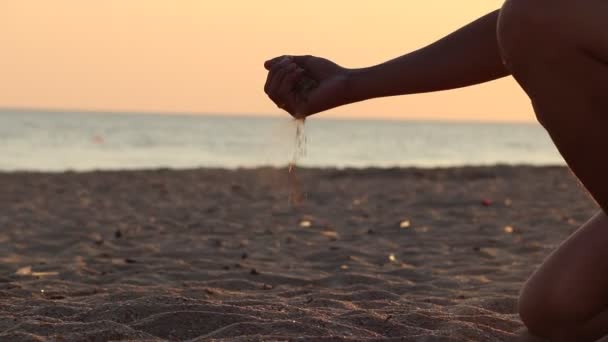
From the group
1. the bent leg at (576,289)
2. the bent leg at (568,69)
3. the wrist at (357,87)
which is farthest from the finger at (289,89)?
the bent leg at (576,289)

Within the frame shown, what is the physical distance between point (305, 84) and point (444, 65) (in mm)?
373

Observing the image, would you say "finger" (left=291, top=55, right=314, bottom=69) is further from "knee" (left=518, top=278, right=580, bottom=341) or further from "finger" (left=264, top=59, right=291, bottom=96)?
"knee" (left=518, top=278, right=580, bottom=341)

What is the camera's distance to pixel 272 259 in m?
4.36

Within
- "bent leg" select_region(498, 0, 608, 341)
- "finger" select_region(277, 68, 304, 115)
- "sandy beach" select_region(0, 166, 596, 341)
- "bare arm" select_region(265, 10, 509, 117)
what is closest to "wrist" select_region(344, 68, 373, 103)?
"bare arm" select_region(265, 10, 509, 117)

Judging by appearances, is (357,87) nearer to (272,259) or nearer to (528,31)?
(528,31)

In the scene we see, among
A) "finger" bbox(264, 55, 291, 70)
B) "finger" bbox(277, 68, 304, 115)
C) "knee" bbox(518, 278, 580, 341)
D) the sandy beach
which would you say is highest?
"finger" bbox(264, 55, 291, 70)

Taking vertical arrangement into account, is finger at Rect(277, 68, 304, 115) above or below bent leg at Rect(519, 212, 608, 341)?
above

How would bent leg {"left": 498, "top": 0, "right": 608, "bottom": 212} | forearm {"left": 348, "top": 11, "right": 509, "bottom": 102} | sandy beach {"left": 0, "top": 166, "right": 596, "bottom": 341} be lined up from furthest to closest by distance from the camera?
sandy beach {"left": 0, "top": 166, "right": 596, "bottom": 341}
forearm {"left": 348, "top": 11, "right": 509, "bottom": 102}
bent leg {"left": 498, "top": 0, "right": 608, "bottom": 212}

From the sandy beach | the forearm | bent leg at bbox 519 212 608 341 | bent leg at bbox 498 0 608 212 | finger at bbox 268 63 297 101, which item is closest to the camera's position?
bent leg at bbox 498 0 608 212

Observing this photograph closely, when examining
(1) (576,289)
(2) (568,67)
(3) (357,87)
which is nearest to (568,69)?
(2) (568,67)

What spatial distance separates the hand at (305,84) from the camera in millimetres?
2135

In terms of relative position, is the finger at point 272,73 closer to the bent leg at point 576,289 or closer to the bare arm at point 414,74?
the bare arm at point 414,74

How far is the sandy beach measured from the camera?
2.65 meters

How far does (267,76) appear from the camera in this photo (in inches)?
86.5
